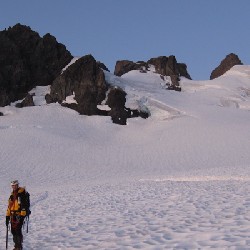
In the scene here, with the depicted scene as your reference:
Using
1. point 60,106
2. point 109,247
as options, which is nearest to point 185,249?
point 109,247

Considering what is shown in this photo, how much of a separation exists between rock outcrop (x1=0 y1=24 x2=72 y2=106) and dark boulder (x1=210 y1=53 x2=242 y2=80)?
53.2 metres

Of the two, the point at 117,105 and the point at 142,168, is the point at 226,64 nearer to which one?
the point at 117,105

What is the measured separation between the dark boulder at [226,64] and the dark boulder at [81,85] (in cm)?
5458

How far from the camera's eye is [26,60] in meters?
69.9

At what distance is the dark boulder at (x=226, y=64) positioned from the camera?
107 meters

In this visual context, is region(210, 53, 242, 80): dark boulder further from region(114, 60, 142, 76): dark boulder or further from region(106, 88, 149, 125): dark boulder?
region(106, 88, 149, 125): dark boulder

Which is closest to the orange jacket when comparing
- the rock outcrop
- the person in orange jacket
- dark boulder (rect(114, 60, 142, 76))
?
the person in orange jacket

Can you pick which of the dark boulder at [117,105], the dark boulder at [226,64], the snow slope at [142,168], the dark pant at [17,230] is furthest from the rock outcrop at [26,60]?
the dark pant at [17,230]

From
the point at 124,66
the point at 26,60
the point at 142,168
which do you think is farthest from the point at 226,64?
the point at 142,168

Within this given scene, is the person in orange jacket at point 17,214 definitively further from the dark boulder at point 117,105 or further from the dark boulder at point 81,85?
the dark boulder at point 81,85

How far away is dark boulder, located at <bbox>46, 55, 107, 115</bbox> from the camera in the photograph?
6166cm

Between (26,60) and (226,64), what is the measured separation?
61.0 metres

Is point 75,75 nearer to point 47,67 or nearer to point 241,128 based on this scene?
point 47,67

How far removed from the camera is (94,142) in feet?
164
